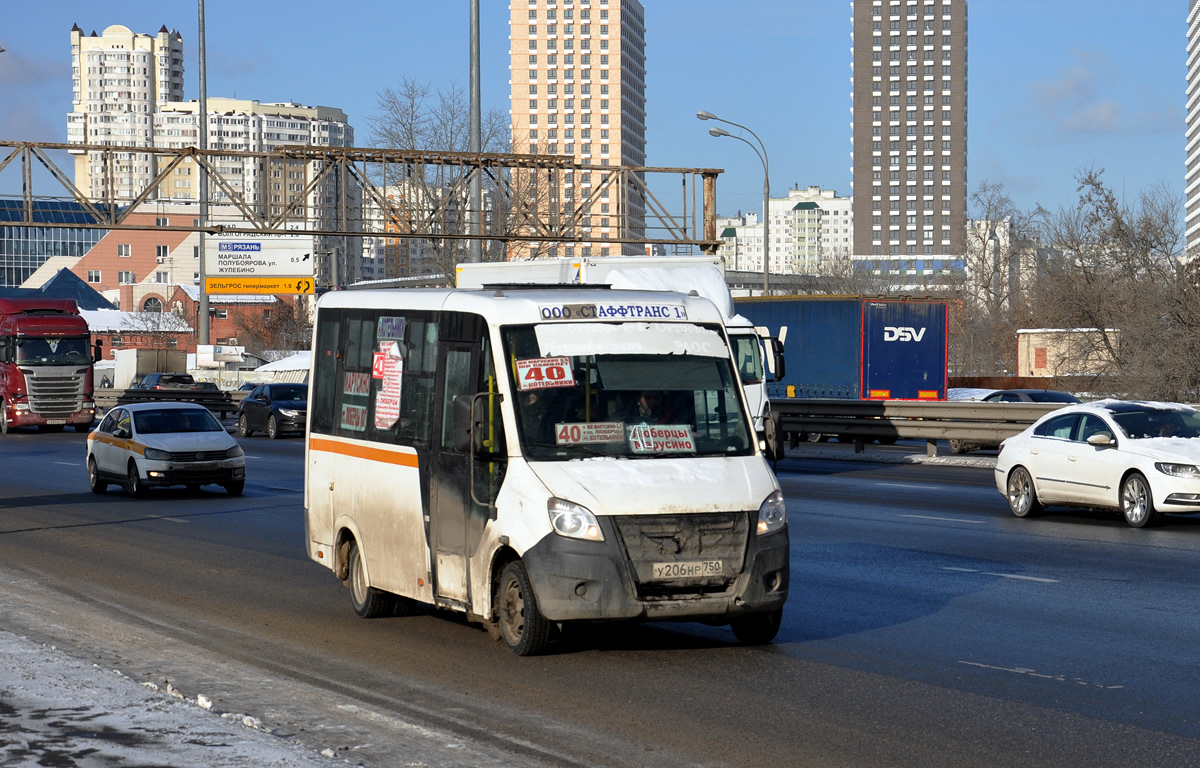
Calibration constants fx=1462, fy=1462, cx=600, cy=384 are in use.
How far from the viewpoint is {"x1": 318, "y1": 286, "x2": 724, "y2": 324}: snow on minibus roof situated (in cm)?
935

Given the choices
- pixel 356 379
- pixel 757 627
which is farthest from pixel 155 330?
pixel 757 627

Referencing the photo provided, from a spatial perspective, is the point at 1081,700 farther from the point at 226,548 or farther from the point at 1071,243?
the point at 1071,243

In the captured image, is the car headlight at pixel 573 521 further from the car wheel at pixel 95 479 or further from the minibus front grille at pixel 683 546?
the car wheel at pixel 95 479

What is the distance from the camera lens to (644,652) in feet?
30.5

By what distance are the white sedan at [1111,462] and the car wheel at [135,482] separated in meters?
13.1

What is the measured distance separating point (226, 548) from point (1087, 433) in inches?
401

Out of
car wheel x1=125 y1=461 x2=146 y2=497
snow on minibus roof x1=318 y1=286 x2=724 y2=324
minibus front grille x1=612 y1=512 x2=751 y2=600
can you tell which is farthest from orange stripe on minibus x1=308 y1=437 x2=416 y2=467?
car wheel x1=125 y1=461 x2=146 y2=497

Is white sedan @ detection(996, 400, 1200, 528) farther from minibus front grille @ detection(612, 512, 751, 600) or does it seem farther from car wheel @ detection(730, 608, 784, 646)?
minibus front grille @ detection(612, 512, 751, 600)

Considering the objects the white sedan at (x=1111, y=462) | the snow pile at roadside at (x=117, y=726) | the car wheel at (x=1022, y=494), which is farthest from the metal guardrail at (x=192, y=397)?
the snow pile at roadside at (x=117, y=726)

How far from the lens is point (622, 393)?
30.2 ft

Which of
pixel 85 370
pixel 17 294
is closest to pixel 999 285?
pixel 85 370

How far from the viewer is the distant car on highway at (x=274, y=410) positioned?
41781mm

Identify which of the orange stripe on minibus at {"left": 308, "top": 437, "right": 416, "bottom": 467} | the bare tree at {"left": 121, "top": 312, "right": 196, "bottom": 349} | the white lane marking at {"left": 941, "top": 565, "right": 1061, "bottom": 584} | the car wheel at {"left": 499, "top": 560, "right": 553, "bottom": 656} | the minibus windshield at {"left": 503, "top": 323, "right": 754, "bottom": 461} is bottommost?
the white lane marking at {"left": 941, "top": 565, "right": 1061, "bottom": 584}

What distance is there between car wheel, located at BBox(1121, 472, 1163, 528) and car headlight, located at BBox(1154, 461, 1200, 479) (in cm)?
24
